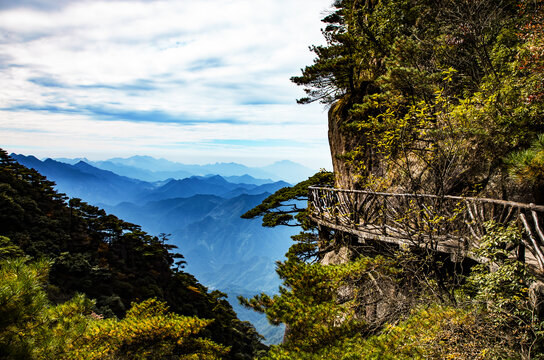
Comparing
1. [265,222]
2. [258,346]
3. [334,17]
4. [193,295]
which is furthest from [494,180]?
[258,346]

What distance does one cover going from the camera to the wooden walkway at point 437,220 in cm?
493

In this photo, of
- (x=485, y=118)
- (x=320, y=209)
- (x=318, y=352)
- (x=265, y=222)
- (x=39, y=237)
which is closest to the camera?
(x=318, y=352)

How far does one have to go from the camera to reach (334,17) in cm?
1864

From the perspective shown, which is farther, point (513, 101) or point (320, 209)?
point (320, 209)

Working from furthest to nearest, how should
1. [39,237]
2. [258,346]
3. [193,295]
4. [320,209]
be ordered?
1. [258,346]
2. [193,295]
3. [39,237]
4. [320,209]

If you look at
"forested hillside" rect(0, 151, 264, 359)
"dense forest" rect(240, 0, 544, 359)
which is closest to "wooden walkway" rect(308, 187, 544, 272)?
"dense forest" rect(240, 0, 544, 359)

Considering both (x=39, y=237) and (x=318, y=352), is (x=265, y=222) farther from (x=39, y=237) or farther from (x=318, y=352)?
(x=39, y=237)

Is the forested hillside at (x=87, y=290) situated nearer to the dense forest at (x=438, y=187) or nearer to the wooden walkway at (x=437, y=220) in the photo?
the dense forest at (x=438, y=187)

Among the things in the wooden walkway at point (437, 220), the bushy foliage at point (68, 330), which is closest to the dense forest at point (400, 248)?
the bushy foliage at point (68, 330)

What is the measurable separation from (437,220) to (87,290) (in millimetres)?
23731

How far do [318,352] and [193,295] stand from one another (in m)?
26.4

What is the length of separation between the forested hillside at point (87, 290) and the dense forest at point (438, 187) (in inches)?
137

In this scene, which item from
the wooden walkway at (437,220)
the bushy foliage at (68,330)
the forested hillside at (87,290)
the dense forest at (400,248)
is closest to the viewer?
the bushy foliage at (68,330)

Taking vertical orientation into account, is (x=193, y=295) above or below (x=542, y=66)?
below
